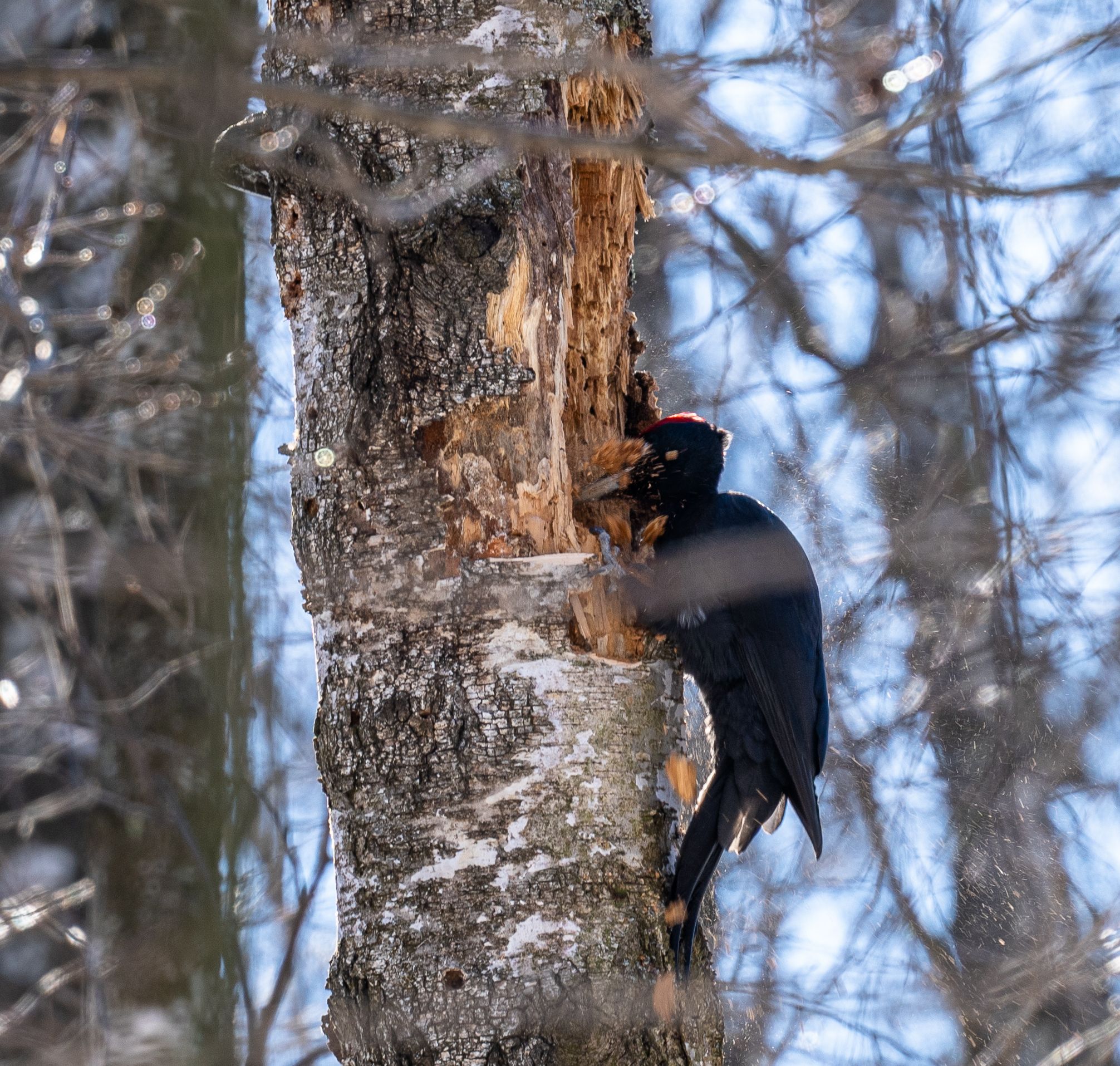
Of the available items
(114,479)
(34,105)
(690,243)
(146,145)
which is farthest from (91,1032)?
(690,243)

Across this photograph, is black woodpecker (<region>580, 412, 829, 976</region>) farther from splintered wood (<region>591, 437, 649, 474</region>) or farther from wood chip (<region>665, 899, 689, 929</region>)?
wood chip (<region>665, 899, 689, 929</region>)

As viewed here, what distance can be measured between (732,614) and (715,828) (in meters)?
0.77

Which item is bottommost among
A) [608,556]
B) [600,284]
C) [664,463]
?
[608,556]

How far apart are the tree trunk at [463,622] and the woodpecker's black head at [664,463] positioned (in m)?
0.33

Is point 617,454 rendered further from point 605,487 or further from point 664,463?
point 664,463

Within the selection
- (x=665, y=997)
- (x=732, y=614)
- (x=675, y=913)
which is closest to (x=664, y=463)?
(x=732, y=614)

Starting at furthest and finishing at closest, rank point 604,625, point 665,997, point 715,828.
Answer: point 715,828 → point 604,625 → point 665,997

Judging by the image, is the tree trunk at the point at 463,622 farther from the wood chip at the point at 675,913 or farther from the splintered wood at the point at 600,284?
the splintered wood at the point at 600,284

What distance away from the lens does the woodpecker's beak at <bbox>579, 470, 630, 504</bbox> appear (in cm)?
261

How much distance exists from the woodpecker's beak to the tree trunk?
0.79 ft

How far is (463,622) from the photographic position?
6.44 feet

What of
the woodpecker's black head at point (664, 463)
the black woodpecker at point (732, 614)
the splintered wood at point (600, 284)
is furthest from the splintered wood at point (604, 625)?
the woodpecker's black head at point (664, 463)

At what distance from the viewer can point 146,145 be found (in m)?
4.75

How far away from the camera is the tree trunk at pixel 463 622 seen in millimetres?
1797
